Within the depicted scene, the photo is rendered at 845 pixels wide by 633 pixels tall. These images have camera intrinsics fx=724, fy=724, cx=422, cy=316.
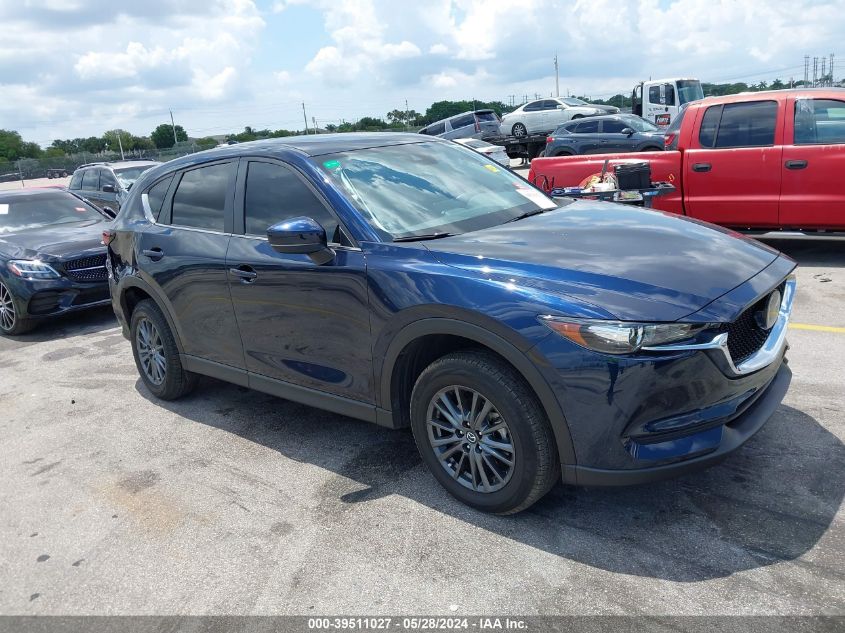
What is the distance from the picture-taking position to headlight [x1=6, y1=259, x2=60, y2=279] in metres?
7.71

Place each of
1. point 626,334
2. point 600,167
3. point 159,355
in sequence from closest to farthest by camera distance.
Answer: point 626,334 → point 159,355 → point 600,167

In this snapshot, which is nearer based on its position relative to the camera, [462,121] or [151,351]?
[151,351]

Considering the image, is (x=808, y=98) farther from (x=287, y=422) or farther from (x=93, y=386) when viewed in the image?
(x=93, y=386)

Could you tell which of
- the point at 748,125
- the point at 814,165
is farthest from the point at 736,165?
the point at 814,165

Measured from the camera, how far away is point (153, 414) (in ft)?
17.1

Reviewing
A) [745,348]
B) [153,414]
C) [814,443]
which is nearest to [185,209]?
[153,414]

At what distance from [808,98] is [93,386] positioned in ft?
24.6

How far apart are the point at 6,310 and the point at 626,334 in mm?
7429

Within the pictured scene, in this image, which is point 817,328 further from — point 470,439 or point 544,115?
point 544,115

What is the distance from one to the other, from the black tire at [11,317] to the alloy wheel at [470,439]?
6.12 m

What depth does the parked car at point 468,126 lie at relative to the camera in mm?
25891

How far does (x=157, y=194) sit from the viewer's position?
5164mm

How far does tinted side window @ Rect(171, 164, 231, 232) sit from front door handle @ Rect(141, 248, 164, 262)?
0.22 m

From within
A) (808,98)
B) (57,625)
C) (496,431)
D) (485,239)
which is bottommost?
(57,625)
